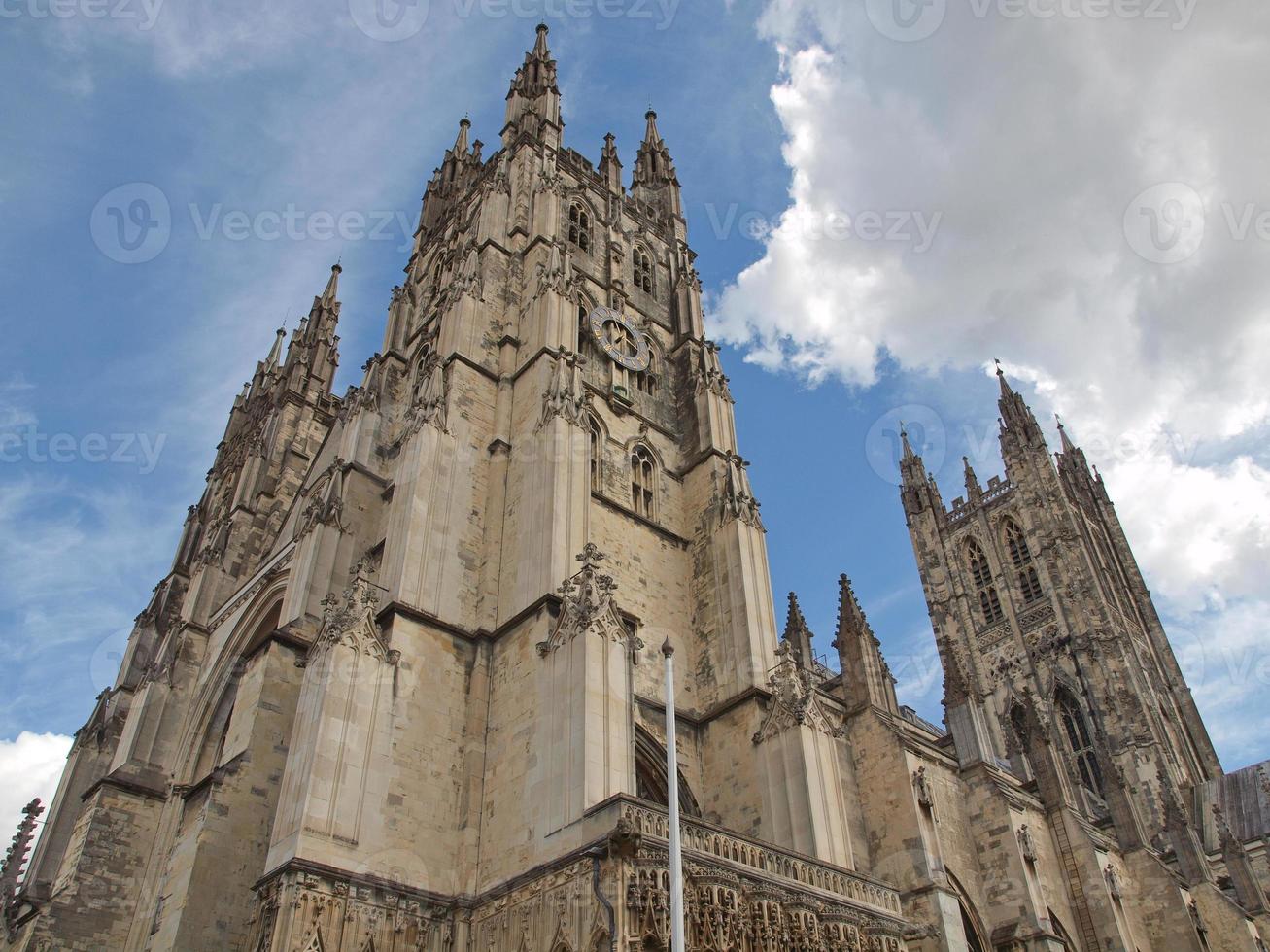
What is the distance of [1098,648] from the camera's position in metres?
50.4

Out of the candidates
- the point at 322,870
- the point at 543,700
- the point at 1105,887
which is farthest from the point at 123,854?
the point at 1105,887

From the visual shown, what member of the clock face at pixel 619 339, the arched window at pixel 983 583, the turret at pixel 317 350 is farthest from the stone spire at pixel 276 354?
the arched window at pixel 983 583

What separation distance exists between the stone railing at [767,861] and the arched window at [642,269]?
20408 mm

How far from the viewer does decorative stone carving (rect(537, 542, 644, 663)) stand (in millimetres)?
16500

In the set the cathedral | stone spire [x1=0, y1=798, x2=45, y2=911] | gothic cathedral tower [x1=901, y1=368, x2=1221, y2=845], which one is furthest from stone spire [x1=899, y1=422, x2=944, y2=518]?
stone spire [x1=0, y1=798, x2=45, y2=911]

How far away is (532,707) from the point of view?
1680 cm

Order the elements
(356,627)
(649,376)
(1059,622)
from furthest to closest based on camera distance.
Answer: (1059,622), (649,376), (356,627)

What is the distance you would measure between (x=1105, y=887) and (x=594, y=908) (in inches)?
731

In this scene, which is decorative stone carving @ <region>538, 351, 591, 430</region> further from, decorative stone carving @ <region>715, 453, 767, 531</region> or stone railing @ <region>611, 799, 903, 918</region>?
stone railing @ <region>611, 799, 903, 918</region>

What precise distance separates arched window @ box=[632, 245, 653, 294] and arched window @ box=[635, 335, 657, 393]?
11.8 ft

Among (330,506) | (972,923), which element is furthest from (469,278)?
(972,923)

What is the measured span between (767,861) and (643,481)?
1170 cm

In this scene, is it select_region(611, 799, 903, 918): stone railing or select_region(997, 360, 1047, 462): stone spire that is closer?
select_region(611, 799, 903, 918): stone railing

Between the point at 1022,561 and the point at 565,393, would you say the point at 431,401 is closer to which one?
the point at 565,393
